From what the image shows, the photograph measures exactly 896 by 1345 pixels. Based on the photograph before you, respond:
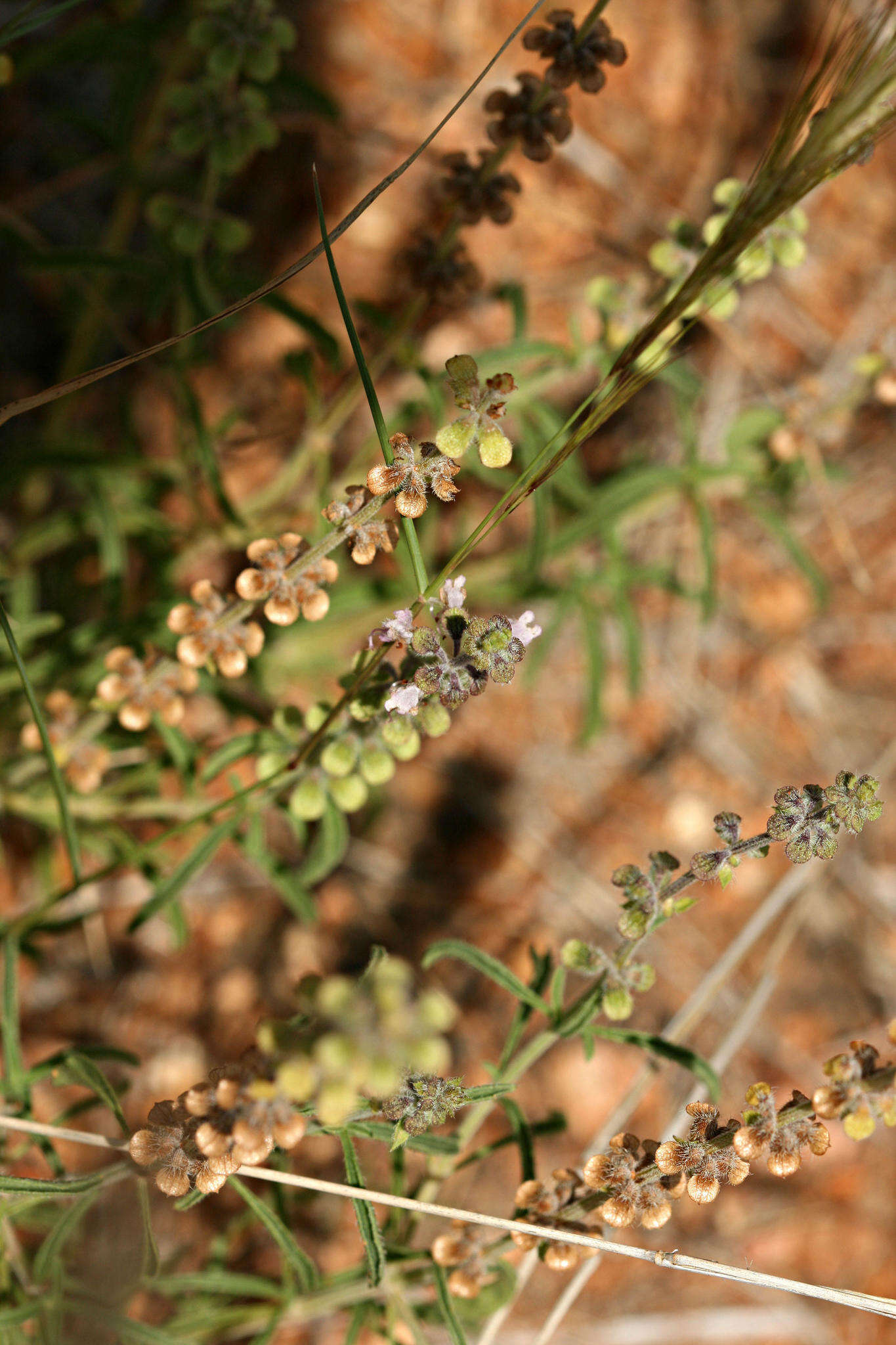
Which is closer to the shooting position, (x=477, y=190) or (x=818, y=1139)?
(x=818, y=1139)

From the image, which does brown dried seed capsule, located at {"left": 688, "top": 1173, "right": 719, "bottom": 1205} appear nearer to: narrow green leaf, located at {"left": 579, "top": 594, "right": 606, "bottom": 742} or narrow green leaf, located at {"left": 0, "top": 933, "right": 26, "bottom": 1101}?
narrow green leaf, located at {"left": 0, "top": 933, "right": 26, "bottom": 1101}

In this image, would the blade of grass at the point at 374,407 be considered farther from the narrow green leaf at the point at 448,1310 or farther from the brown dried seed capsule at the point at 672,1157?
the narrow green leaf at the point at 448,1310

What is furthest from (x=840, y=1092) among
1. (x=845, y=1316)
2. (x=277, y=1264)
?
(x=845, y=1316)

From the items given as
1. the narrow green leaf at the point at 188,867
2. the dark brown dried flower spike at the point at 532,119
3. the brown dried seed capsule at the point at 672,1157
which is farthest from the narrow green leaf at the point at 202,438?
the brown dried seed capsule at the point at 672,1157

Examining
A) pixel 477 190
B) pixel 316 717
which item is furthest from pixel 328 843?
pixel 477 190

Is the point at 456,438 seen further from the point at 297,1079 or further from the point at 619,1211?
the point at 619,1211

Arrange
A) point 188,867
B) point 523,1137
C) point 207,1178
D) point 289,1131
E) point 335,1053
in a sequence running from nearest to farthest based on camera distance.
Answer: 1. point 335,1053
2. point 289,1131
3. point 207,1178
4. point 523,1137
5. point 188,867
